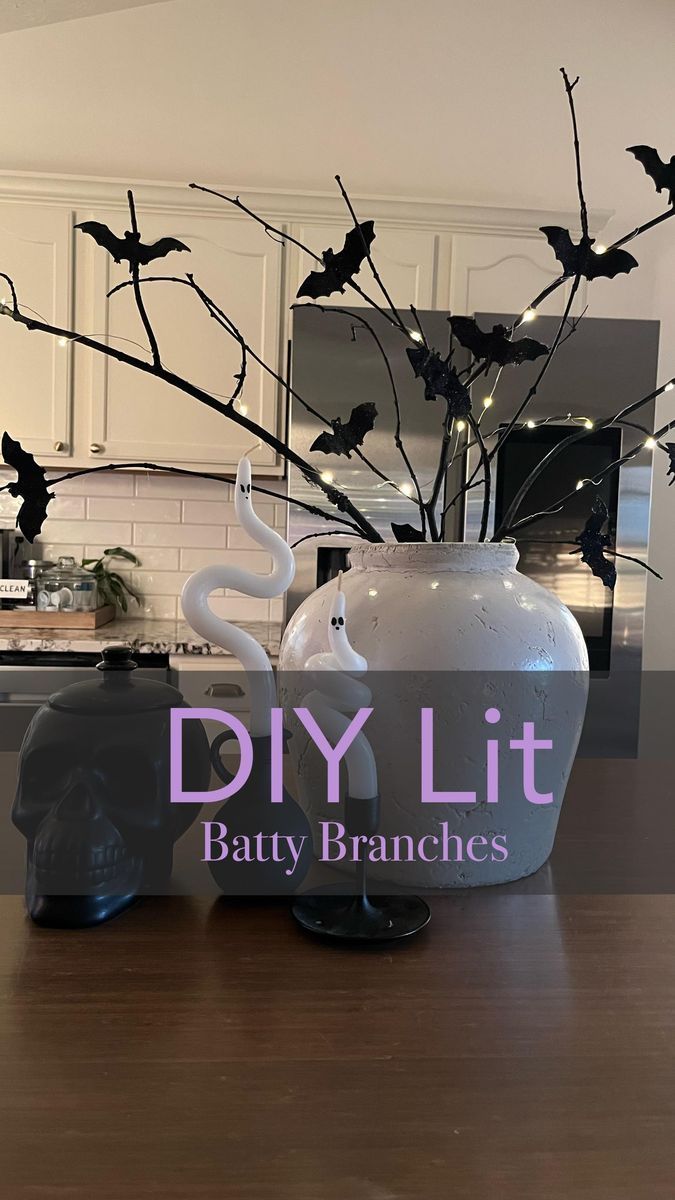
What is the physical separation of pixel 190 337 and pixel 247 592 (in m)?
2.24

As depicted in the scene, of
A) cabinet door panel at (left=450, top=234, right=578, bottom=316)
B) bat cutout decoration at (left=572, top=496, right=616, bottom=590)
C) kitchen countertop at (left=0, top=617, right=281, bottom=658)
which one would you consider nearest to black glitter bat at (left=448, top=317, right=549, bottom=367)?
bat cutout decoration at (left=572, top=496, right=616, bottom=590)

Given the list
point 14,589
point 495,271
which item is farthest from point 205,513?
point 495,271

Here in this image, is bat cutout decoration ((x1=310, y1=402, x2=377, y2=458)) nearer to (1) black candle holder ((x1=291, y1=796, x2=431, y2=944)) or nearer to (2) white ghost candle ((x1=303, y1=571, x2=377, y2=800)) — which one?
(2) white ghost candle ((x1=303, y1=571, x2=377, y2=800))

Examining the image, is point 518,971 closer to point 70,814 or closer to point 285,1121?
point 285,1121

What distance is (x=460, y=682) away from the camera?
0.64 metres

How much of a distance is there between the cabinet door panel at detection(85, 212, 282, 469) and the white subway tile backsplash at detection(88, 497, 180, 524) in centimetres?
35

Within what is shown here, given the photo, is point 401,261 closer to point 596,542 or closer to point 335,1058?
point 596,542

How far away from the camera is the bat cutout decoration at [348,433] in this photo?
2.13 ft

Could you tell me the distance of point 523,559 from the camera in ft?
7.89

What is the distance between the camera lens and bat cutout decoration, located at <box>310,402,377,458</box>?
25.5 inches

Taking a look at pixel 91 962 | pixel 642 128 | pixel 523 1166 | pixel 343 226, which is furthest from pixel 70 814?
pixel 642 128

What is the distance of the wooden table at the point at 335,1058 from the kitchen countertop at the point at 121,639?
172cm

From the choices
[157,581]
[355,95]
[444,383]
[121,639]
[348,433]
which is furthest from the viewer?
[157,581]

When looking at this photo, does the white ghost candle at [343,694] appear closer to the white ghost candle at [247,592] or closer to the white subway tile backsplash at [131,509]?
the white ghost candle at [247,592]
